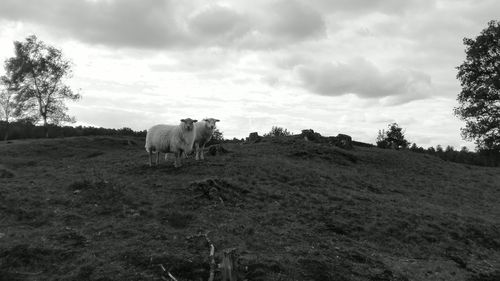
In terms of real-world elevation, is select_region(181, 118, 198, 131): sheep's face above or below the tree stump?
above

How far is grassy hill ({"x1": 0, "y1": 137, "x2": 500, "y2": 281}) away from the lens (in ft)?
36.3

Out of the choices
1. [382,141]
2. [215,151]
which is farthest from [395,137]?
[215,151]

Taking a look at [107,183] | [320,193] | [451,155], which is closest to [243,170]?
[320,193]

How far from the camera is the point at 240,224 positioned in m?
14.2

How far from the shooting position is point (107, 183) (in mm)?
17875

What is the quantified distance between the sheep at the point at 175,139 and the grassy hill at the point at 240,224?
916 millimetres

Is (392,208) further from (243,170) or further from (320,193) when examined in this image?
(243,170)

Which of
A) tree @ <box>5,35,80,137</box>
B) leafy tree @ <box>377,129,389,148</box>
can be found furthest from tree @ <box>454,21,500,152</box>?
tree @ <box>5,35,80,137</box>

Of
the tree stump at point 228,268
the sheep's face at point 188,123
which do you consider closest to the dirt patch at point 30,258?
the tree stump at point 228,268

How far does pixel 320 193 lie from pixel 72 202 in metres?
10.6

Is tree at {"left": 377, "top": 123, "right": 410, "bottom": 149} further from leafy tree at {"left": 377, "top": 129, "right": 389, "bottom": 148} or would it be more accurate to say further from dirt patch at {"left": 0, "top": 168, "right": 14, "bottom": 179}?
dirt patch at {"left": 0, "top": 168, "right": 14, "bottom": 179}

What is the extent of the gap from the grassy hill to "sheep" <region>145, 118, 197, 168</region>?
916 millimetres

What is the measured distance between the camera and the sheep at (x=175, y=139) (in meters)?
22.1

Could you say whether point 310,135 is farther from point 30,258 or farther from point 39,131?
point 39,131
